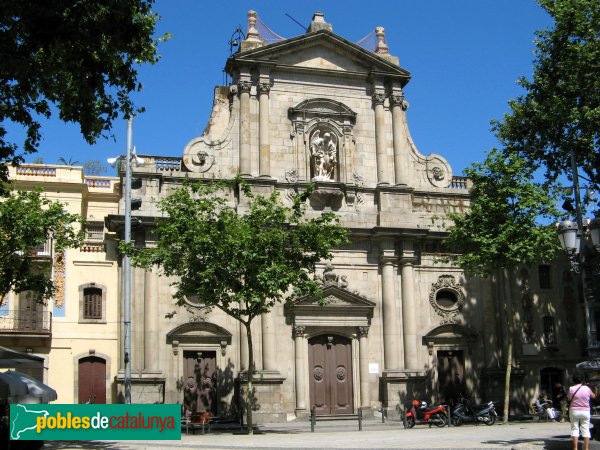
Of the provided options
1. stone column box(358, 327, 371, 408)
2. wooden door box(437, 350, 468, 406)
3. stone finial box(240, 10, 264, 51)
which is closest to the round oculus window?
wooden door box(437, 350, 468, 406)

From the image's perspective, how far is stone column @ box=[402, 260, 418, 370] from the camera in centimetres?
3553

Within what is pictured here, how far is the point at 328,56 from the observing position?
38.0 m

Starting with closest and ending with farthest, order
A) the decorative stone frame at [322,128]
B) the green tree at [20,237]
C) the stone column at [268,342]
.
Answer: the green tree at [20,237] → the stone column at [268,342] → the decorative stone frame at [322,128]

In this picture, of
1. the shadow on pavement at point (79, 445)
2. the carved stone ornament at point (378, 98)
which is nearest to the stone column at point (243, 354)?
the shadow on pavement at point (79, 445)

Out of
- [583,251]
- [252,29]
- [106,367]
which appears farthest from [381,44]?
[583,251]

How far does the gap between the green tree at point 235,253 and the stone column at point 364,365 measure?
739cm

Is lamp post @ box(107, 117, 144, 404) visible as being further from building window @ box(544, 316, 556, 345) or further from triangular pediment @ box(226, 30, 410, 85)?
building window @ box(544, 316, 556, 345)

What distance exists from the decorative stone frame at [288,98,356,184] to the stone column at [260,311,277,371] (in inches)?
240

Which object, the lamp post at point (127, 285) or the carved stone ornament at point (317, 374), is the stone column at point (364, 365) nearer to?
the carved stone ornament at point (317, 374)

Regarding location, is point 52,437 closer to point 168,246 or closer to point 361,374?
point 168,246

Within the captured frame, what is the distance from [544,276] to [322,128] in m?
11.8

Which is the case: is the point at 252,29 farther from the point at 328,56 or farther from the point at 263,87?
the point at 328,56

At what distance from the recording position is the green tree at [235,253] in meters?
27.6

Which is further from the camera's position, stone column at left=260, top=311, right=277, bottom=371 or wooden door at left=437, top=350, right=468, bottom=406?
wooden door at left=437, top=350, right=468, bottom=406
